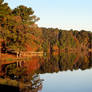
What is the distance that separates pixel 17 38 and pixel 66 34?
9299 cm

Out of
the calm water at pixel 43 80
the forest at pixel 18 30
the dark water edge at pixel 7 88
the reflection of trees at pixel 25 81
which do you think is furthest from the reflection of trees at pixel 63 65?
the dark water edge at pixel 7 88

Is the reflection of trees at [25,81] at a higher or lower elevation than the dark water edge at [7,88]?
lower

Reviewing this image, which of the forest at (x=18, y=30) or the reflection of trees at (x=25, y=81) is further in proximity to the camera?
the forest at (x=18, y=30)

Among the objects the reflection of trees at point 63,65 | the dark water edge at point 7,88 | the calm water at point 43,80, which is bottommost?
the reflection of trees at point 63,65

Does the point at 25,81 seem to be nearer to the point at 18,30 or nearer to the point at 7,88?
the point at 7,88

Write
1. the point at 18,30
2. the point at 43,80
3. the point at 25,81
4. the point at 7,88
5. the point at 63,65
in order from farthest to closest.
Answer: the point at 18,30
the point at 63,65
the point at 43,80
the point at 25,81
the point at 7,88

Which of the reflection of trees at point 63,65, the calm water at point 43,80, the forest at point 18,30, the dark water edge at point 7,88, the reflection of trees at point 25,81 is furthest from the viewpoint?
the forest at point 18,30

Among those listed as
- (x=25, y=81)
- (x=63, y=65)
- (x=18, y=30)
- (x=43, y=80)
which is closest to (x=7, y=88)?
(x=25, y=81)

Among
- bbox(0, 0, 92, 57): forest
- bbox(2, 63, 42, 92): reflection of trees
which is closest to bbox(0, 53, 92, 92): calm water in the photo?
bbox(2, 63, 42, 92): reflection of trees

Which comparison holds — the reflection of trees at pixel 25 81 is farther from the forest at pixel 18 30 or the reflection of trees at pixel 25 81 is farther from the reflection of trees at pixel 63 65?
the forest at pixel 18 30

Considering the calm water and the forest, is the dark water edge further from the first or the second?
the forest

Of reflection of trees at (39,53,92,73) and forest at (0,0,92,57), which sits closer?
reflection of trees at (39,53,92,73)

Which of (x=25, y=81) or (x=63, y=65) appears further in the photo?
(x=63, y=65)

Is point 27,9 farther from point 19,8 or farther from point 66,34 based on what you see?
point 66,34
